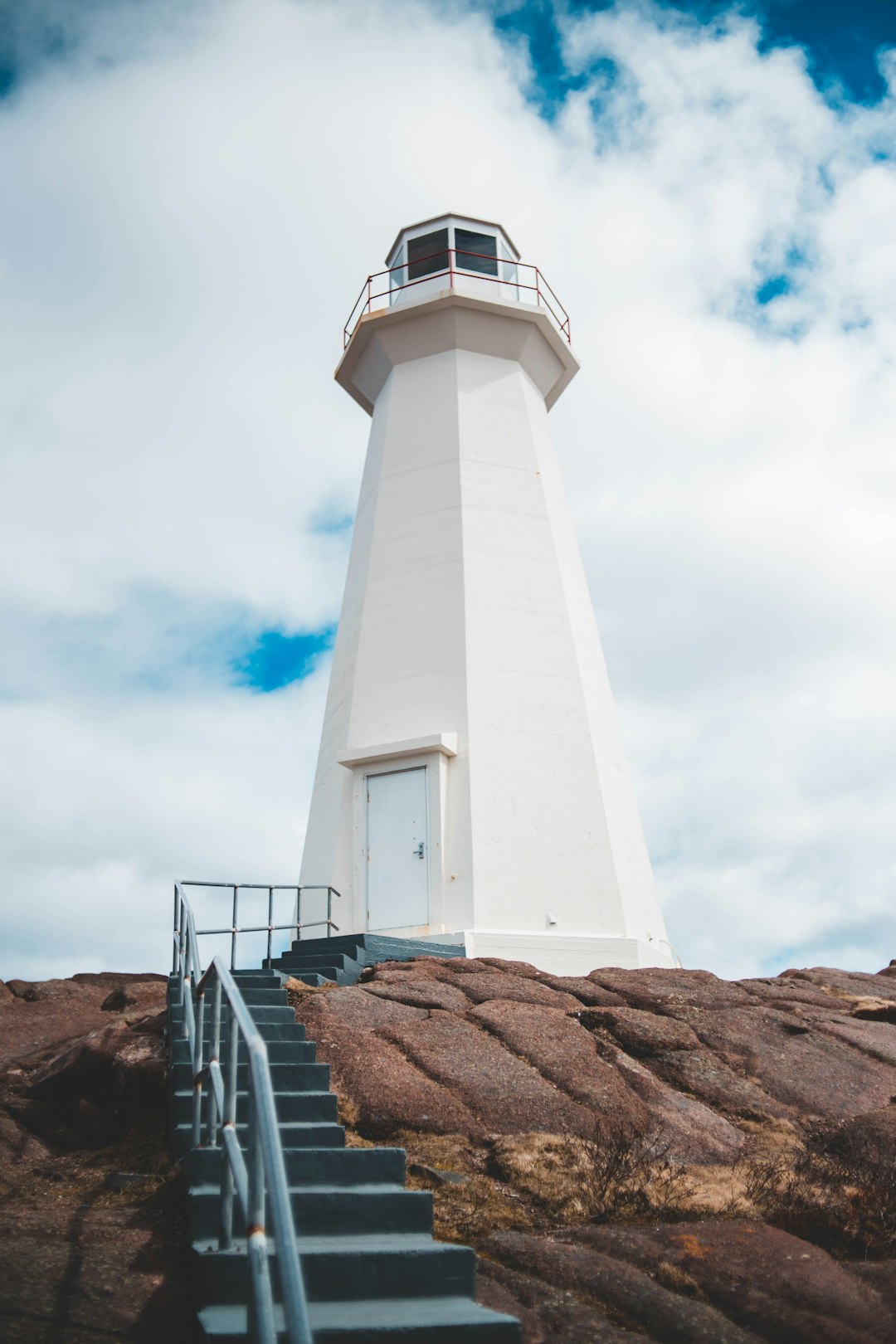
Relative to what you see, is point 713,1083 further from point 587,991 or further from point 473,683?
point 473,683

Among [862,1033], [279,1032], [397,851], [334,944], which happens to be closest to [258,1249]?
[279,1032]

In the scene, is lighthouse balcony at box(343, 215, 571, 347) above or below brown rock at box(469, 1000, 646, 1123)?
above

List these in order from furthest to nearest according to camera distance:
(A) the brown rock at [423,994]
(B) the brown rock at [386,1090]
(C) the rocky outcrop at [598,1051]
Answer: (A) the brown rock at [423,994] → (C) the rocky outcrop at [598,1051] → (B) the brown rock at [386,1090]

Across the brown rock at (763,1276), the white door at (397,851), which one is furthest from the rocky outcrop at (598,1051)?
the white door at (397,851)

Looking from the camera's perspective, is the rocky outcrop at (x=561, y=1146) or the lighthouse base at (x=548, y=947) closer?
the rocky outcrop at (x=561, y=1146)

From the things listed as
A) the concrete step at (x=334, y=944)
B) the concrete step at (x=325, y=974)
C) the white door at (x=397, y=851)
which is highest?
the white door at (x=397, y=851)

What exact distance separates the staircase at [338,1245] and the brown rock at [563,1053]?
178 cm

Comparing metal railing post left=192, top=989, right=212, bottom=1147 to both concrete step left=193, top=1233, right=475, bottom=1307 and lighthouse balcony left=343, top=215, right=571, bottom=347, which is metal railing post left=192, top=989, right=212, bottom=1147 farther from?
lighthouse balcony left=343, top=215, right=571, bottom=347

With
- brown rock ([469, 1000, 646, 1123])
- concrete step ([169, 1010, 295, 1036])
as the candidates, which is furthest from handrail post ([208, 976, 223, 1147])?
brown rock ([469, 1000, 646, 1123])

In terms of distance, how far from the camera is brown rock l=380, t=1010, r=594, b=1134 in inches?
295

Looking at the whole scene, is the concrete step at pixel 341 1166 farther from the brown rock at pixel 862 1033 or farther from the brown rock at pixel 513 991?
the brown rock at pixel 862 1033

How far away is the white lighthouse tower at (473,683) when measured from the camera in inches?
538

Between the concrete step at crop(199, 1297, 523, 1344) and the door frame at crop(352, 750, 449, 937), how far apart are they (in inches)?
336

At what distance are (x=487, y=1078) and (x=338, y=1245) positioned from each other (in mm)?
2828
